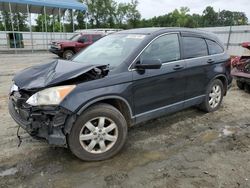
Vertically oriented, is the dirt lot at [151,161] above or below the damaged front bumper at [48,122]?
below

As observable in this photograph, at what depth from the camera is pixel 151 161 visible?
355 centimetres

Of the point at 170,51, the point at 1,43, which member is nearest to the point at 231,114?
the point at 170,51

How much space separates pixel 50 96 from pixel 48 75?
1.43ft

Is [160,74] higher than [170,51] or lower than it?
lower

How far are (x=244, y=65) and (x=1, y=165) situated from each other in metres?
6.36

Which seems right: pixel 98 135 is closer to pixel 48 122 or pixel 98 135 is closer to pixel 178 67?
pixel 48 122

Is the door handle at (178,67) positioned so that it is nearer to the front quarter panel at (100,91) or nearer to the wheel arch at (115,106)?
the front quarter panel at (100,91)

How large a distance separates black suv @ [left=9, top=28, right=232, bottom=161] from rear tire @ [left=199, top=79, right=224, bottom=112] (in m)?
0.21

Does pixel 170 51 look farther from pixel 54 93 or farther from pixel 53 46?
pixel 53 46

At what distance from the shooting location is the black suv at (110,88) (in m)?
3.21

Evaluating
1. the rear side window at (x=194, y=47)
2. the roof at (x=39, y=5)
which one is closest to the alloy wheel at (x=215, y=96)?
the rear side window at (x=194, y=47)

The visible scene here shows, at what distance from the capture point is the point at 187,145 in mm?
4020

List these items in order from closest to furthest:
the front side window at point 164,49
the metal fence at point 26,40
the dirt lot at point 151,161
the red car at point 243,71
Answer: the dirt lot at point 151,161 → the front side window at point 164,49 → the red car at point 243,71 → the metal fence at point 26,40

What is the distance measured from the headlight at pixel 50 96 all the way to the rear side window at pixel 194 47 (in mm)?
2389
